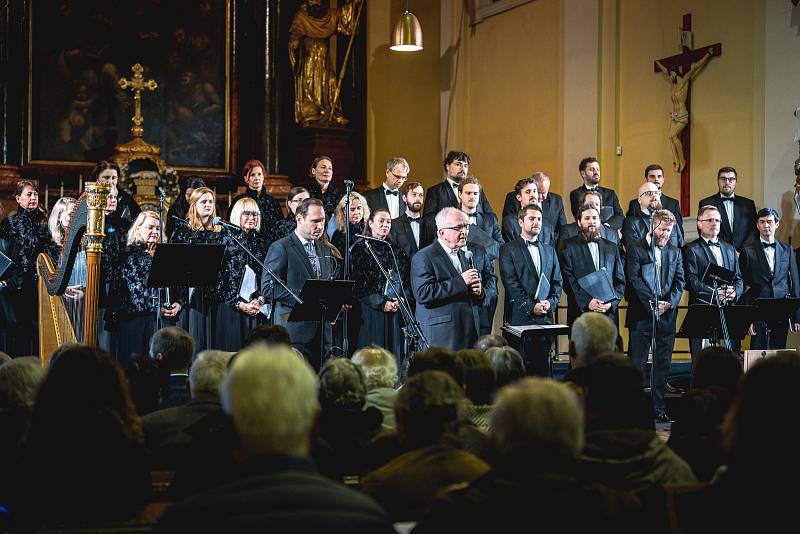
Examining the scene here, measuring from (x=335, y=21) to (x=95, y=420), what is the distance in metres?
10.9

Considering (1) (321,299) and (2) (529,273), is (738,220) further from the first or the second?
(1) (321,299)

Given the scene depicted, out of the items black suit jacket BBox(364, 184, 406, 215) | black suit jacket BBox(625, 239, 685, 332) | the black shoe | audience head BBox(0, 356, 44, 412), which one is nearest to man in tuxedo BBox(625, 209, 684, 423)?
black suit jacket BBox(625, 239, 685, 332)

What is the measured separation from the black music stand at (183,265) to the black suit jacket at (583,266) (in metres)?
3.09

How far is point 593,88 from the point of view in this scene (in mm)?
12742

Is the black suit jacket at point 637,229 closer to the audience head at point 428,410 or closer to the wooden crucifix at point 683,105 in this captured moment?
the wooden crucifix at point 683,105

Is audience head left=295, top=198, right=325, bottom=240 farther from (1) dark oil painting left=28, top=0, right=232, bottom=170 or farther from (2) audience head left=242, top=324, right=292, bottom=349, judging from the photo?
(1) dark oil painting left=28, top=0, right=232, bottom=170

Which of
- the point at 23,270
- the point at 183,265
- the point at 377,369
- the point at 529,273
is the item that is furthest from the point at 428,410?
the point at 23,270

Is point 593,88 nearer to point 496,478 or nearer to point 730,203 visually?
point 730,203

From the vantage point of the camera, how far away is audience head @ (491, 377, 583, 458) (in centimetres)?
238

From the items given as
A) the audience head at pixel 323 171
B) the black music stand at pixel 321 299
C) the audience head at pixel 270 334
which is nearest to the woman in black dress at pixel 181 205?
the audience head at pixel 323 171

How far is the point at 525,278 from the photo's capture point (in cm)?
861

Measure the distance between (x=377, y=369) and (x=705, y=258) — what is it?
5715mm

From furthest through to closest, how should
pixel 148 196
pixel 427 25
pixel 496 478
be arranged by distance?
1. pixel 427 25
2. pixel 148 196
3. pixel 496 478

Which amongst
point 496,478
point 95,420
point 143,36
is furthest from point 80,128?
point 496,478
